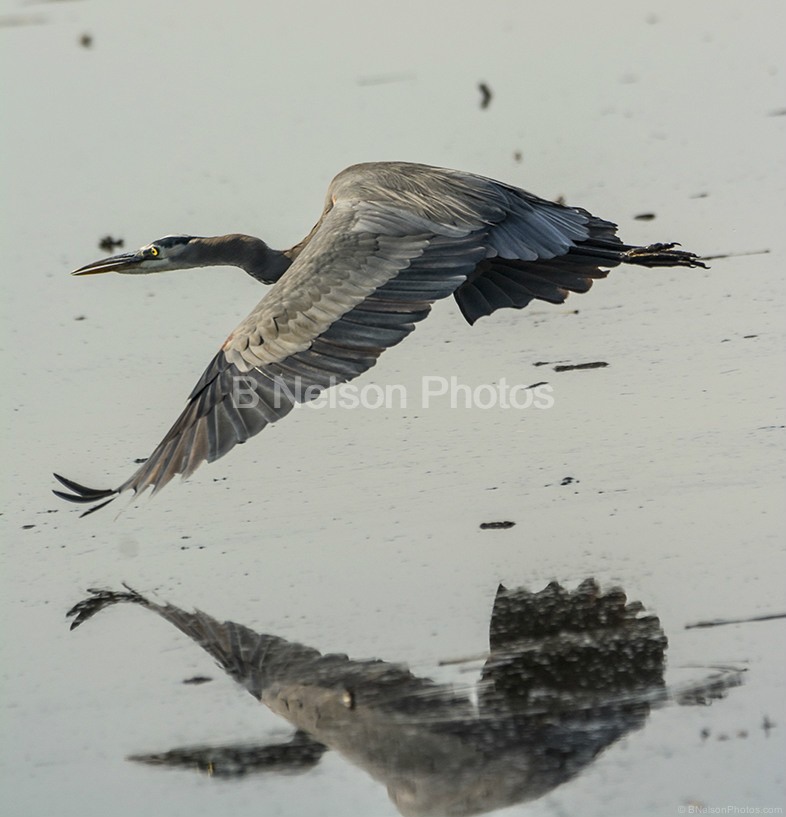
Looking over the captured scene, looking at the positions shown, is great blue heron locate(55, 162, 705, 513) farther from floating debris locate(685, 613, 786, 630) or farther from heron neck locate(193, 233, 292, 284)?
floating debris locate(685, 613, 786, 630)

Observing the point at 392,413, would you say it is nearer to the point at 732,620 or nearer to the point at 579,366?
the point at 579,366

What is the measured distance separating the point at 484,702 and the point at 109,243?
4.94 meters

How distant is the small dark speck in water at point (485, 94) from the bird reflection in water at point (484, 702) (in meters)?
5.88

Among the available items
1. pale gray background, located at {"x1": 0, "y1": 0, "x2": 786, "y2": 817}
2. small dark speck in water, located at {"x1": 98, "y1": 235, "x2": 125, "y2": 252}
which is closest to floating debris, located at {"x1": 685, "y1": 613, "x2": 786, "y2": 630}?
pale gray background, located at {"x1": 0, "y1": 0, "x2": 786, "y2": 817}

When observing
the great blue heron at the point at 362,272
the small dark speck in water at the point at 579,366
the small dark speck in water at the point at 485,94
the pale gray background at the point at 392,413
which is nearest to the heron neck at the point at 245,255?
the great blue heron at the point at 362,272

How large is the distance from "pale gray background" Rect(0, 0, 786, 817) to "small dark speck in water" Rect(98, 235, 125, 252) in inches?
2.5

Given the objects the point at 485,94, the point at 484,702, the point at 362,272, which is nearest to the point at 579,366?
the point at 362,272

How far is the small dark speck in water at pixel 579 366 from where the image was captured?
259 inches

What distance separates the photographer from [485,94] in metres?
10.3

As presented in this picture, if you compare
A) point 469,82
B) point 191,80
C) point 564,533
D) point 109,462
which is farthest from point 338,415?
point 191,80

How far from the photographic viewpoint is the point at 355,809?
3943mm

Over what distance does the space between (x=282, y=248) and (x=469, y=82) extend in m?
3.09

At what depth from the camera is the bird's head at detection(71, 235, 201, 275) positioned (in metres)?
7.09

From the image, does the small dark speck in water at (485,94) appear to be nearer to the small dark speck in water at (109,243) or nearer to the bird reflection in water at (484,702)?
the small dark speck in water at (109,243)
